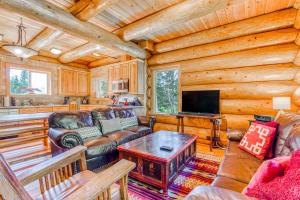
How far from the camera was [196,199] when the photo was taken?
745 millimetres

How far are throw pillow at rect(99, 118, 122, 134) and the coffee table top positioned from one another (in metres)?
0.90

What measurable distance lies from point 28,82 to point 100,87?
8.09ft

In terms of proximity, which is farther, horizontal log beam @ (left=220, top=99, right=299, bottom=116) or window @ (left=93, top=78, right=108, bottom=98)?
window @ (left=93, top=78, right=108, bottom=98)

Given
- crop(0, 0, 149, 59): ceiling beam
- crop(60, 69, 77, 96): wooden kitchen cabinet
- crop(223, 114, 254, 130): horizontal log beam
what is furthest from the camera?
crop(60, 69, 77, 96): wooden kitchen cabinet

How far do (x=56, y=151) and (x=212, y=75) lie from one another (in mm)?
3799

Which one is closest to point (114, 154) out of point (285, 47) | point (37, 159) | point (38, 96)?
point (37, 159)

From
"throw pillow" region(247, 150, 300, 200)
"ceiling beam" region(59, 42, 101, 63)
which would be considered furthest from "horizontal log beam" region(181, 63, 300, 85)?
"throw pillow" region(247, 150, 300, 200)

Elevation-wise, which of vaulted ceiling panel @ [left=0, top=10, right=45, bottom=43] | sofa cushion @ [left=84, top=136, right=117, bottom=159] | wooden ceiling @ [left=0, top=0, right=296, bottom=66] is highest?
wooden ceiling @ [left=0, top=0, right=296, bottom=66]

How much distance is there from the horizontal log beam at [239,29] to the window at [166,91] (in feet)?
2.78

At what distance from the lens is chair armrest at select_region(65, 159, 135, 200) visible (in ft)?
2.95

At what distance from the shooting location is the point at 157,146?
232 cm

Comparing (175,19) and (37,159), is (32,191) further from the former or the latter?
(175,19)

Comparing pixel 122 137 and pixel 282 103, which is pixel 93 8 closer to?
pixel 122 137

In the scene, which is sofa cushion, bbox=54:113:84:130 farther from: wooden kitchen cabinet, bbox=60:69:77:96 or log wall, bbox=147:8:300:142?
wooden kitchen cabinet, bbox=60:69:77:96
